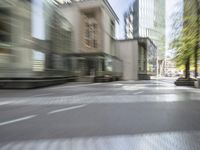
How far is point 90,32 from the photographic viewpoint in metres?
39.9

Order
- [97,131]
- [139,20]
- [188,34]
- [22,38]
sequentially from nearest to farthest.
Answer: [97,131] → [22,38] → [188,34] → [139,20]

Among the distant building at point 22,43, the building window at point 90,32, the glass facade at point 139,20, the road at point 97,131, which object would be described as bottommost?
the road at point 97,131

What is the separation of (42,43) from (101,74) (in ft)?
49.3

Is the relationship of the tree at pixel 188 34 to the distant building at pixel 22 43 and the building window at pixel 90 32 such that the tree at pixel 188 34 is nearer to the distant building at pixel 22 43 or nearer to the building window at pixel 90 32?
the distant building at pixel 22 43

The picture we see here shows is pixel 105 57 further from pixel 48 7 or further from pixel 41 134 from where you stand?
pixel 41 134

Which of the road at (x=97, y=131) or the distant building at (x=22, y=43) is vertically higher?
the distant building at (x=22, y=43)

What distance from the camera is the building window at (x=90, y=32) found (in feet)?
129

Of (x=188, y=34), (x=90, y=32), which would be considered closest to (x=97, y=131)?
(x=188, y=34)

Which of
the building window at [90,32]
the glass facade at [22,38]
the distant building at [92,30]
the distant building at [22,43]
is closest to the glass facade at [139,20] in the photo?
the distant building at [92,30]

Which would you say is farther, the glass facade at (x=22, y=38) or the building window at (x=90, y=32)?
the building window at (x=90, y=32)

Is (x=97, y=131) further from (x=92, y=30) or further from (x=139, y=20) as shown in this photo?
(x=139, y=20)


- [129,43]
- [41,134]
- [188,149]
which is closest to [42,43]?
[41,134]

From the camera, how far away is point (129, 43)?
172 ft

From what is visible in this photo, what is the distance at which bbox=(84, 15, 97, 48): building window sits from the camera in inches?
1549
